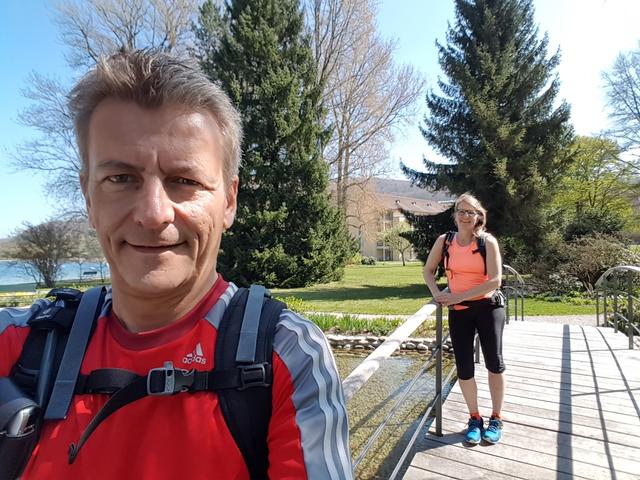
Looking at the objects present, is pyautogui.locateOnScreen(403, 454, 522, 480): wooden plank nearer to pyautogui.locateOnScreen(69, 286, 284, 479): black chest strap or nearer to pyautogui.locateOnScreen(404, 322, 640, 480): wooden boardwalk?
pyautogui.locateOnScreen(404, 322, 640, 480): wooden boardwalk

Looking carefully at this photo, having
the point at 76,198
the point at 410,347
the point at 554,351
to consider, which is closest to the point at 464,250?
the point at 554,351

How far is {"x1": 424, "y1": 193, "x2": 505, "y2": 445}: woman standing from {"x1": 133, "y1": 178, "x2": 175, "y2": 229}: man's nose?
8.60 feet

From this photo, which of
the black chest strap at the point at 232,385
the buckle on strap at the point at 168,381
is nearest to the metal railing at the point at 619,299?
the black chest strap at the point at 232,385

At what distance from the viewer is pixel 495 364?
3207mm

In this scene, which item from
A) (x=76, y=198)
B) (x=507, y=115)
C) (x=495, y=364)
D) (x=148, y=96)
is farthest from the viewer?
(x=76, y=198)

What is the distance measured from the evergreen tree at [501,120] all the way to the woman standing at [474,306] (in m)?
13.3

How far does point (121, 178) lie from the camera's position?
38.0 inches

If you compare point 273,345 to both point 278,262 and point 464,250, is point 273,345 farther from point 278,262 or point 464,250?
point 278,262

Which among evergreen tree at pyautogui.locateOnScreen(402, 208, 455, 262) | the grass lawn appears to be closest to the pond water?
the grass lawn

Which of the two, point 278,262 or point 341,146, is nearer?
point 278,262

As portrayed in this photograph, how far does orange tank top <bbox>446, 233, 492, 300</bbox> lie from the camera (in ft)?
10.4

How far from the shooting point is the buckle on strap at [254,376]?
85cm

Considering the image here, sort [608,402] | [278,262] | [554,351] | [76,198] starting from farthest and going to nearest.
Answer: [76,198]
[278,262]
[554,351]
[608,402]

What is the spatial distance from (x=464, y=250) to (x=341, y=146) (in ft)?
76.8
